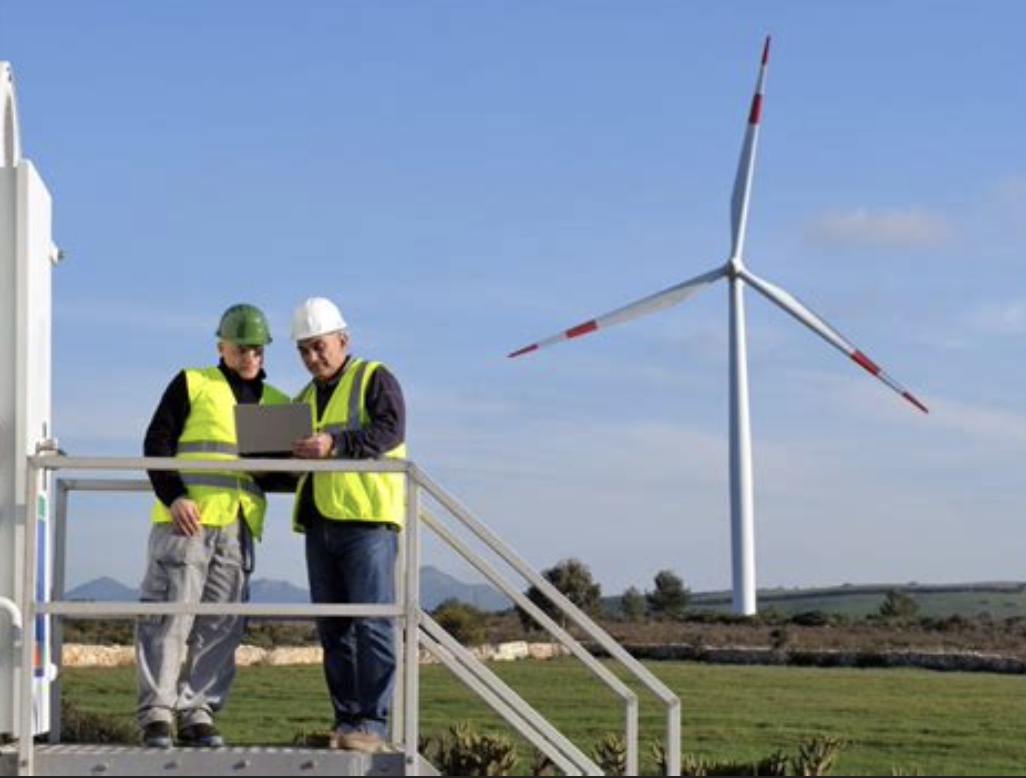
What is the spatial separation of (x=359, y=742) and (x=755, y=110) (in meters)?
38.1

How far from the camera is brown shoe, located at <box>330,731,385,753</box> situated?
10086 millimetres

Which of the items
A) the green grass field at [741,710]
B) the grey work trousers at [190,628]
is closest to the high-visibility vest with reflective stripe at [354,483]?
the grey work trousers at [190,628]

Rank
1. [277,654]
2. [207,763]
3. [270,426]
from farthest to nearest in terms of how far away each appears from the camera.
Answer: [277,654]
[270,426]
[207,763]

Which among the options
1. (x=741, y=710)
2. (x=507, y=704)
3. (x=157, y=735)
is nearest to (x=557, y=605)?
(x=507, y=704)

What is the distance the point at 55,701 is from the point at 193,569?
1.44 meters

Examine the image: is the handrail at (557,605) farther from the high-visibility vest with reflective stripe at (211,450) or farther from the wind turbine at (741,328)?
the wind turbine at (741,328)

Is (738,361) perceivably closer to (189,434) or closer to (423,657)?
(423,657)

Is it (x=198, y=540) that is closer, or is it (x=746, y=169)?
(x=198, y=540)

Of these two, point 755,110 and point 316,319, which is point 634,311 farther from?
point 316,319

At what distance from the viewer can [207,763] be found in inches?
382

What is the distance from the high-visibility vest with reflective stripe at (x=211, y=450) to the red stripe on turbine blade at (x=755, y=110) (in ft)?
121

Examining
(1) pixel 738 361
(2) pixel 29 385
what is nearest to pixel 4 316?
(2) pixel 29 385

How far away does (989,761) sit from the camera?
78.0 feet

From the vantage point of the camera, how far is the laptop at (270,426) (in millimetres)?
10320
